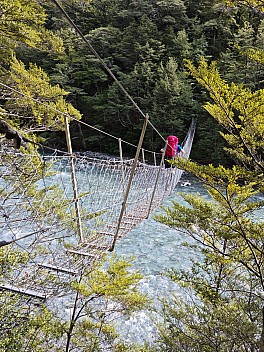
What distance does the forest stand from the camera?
1.55 metres

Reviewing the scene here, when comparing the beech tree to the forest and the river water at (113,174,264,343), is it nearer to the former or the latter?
the forest

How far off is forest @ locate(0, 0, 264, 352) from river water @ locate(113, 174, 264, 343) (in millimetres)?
187

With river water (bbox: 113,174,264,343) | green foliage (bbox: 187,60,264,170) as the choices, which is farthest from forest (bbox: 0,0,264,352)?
river water (bbox: 113,174,264,343)

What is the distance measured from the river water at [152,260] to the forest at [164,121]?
0.62 feet

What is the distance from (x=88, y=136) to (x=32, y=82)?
9367 millimetres

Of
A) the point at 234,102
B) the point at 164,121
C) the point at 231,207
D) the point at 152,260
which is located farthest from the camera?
the point at 164,121

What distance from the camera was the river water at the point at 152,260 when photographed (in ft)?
10.1

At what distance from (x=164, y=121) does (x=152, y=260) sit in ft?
23.4

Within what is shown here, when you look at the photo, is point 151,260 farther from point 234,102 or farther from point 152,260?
point 234,102

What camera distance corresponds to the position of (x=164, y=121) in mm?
10633

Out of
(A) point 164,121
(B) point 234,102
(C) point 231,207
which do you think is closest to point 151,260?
(C) point 231,207

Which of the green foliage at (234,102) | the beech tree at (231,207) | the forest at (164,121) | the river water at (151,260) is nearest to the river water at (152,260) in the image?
the river water at (151,260)

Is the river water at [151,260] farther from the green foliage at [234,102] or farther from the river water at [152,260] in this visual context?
the green foliage at [234,102]

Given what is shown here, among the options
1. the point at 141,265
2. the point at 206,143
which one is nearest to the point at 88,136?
the point at 206,143
